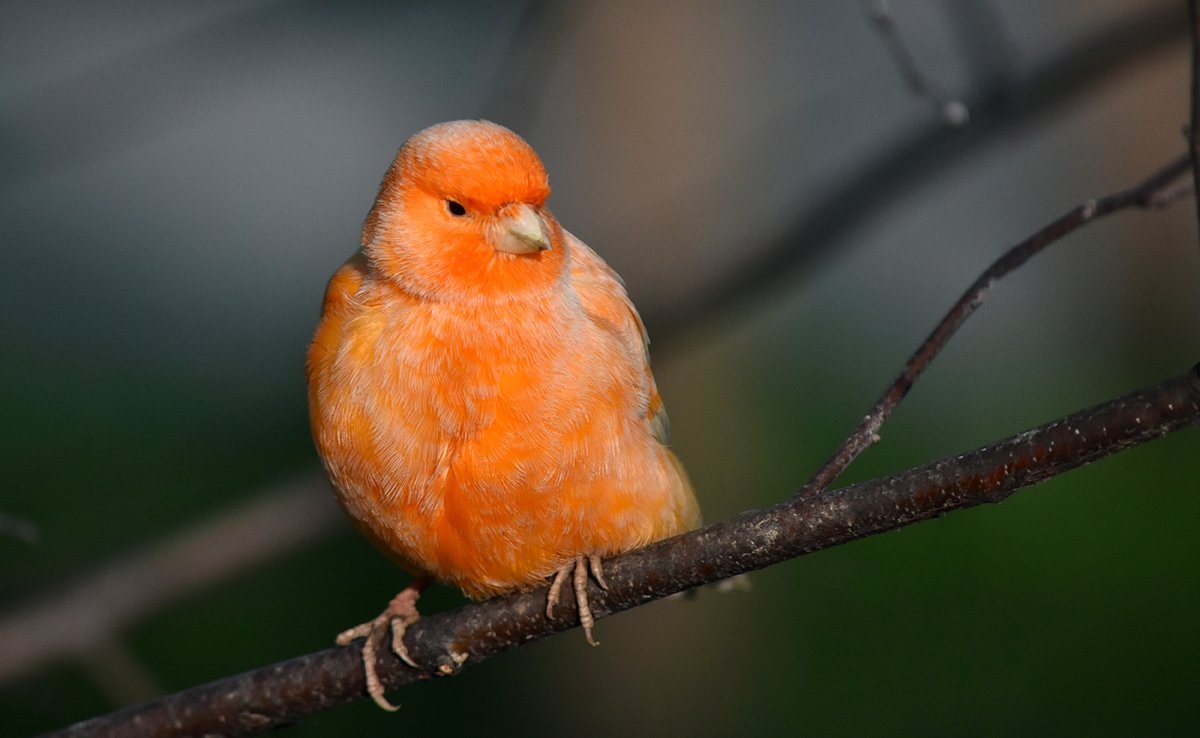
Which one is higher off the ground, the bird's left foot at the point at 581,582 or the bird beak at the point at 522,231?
the bird beak at the point at 522,231

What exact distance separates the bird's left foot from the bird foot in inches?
17.6

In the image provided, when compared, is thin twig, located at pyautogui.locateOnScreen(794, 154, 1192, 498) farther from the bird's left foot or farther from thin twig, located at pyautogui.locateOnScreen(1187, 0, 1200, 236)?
the bird's left foot

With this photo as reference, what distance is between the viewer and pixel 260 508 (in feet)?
15.5

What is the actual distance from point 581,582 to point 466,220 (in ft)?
3.17

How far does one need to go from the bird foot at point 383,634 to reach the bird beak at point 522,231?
1.10 metres

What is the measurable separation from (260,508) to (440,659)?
2093 mm

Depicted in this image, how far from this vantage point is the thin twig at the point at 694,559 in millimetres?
2045

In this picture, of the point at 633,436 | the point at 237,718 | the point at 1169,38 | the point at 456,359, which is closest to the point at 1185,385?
the point at 633,436

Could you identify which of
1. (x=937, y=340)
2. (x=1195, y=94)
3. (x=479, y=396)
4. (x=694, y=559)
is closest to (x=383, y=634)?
(x=479, y=396)

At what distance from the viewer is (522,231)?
2.72 m

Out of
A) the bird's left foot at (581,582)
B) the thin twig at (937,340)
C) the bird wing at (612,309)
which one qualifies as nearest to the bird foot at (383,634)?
the bird's left foot at (581,582)

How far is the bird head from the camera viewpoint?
275cm

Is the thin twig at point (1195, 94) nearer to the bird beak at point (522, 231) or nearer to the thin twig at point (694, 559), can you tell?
the thin twig at point (694, 559)

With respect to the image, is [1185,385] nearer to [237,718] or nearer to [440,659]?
[440,659]
